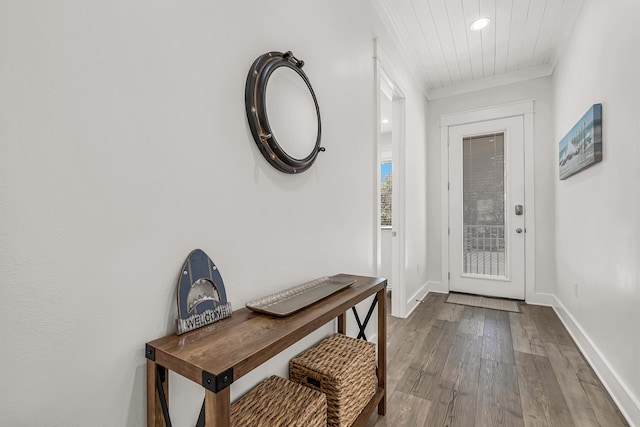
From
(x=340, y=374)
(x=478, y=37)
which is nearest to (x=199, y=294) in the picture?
(x=340, y=374)

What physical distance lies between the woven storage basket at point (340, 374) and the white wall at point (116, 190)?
0.43 feet

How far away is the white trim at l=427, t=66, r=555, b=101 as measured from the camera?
3.37 metres

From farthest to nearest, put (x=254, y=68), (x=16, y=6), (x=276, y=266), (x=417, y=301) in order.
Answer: (x=417, y=301) < (x=276, y=266) < (x=254, y=68) < (x=16, y=6)

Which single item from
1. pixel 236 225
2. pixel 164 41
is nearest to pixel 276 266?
pixel 236 225

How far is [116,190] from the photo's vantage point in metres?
0.74

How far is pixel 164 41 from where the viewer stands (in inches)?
33.2

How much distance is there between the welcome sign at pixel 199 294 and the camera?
33.5 inches

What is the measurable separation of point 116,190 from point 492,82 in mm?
4191

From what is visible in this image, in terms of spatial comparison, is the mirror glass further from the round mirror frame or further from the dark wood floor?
the dark wood floor

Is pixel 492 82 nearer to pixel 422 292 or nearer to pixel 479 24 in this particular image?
pixel 479 24

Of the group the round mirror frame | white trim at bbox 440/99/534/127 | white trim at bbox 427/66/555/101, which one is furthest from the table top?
white trim at bbox 427/66/555/101

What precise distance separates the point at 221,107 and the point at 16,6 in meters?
0.51

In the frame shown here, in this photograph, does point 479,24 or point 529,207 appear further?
point 529,207

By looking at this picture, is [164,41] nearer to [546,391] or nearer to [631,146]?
[631,146]
